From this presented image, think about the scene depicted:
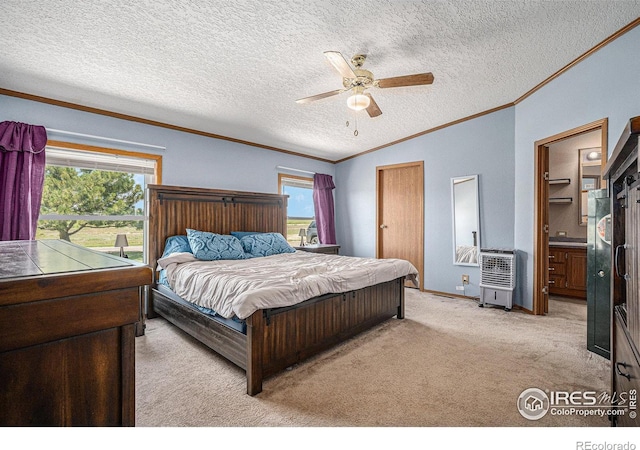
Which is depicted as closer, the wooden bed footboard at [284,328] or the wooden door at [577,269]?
the wooden bed footboard at [284,328]

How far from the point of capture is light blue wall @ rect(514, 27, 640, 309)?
2.49 metres

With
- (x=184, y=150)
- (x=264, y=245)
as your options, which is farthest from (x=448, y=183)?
(x=184, y=150)

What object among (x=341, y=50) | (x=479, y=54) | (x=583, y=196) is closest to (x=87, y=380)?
(x=341, y=50)

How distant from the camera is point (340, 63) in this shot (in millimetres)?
2332

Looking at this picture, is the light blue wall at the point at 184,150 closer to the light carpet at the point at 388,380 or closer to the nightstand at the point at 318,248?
the nightstand at the point at 318,248

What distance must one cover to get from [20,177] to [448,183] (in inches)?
204

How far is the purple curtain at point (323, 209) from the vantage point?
231 inches

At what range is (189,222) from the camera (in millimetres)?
3947

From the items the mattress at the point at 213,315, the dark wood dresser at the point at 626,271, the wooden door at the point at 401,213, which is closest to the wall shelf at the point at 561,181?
the wooden door at the point at 401,213

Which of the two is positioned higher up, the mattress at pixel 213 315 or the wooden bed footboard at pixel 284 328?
the mattress at pixel 213 315

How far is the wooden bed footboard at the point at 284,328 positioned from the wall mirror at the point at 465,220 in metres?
1.91

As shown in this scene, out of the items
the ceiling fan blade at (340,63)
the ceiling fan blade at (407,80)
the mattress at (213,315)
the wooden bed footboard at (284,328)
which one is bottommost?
the wooden bed footboard at (284,328)

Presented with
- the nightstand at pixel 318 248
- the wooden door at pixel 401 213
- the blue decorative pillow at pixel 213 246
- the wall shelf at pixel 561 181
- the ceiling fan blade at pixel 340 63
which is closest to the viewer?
the ceiling fan blade at pixel 340 63

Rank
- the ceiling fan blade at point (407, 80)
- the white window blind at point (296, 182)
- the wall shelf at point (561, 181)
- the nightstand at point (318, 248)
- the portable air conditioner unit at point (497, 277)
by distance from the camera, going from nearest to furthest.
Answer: the ceiling fan blade at point (407, 80)
the portable air conditioner unit at point (497, 277)
the wall shelf at point (561, 181)
the nightstand at point (318, 248)
the white window blind at point (296, 182)
